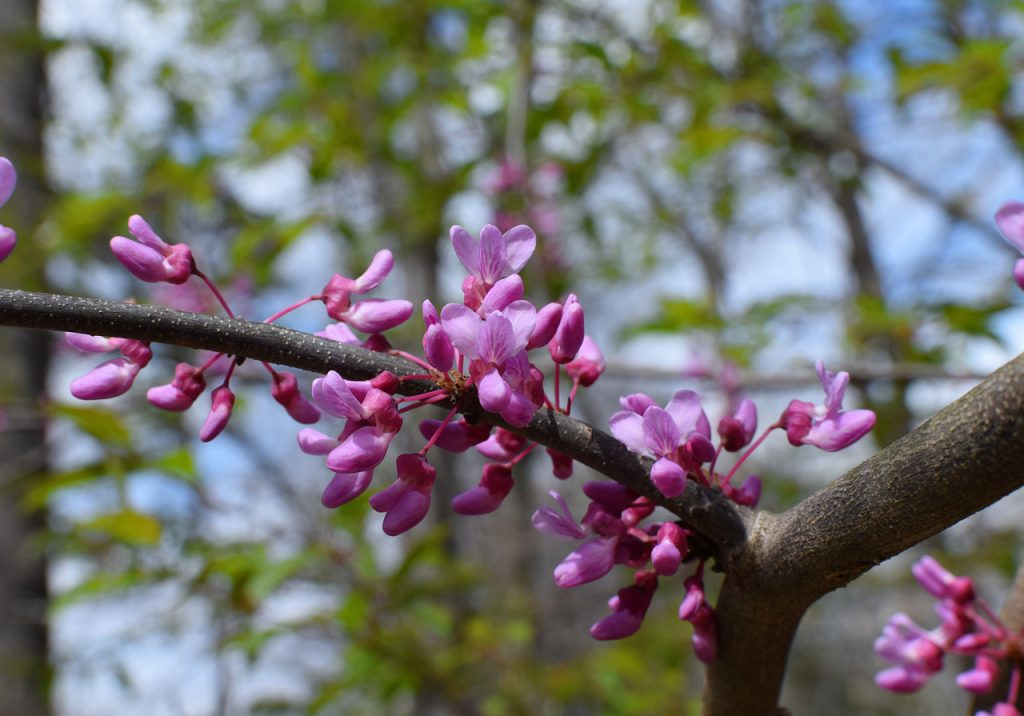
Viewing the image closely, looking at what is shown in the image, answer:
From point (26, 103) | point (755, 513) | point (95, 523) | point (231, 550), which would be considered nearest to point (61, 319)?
point (755, 513)

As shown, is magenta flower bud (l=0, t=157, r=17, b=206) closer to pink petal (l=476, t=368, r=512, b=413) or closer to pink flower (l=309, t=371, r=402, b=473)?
pink flower (l=309, t=371, r=402, b=473)

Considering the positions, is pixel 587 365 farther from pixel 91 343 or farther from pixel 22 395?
pixel 22 395

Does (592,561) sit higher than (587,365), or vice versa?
(587,365)

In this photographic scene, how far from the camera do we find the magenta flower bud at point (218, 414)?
0.86 m

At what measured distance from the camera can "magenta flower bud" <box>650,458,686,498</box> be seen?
0.74 metres

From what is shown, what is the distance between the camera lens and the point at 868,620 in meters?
12.8

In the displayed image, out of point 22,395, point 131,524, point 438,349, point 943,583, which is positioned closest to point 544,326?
point 438,349

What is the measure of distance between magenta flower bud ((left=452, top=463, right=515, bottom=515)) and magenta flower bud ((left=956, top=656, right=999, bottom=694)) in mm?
695

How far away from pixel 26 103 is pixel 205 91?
10.4 feet

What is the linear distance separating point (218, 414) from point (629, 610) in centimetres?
49

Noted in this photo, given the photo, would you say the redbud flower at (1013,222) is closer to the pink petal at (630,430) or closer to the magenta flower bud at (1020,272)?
the magenta flower bud at (1020,272)

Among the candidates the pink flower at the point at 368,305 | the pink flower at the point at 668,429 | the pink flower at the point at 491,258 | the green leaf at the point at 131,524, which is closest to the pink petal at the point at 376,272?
the pink flower at the point at 368,305

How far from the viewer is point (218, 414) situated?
89 cm

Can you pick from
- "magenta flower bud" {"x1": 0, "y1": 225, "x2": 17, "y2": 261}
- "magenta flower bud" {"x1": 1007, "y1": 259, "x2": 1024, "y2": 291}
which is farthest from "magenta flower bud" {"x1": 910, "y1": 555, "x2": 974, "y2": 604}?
"magenta flower bud" {"x1": 0, "y1": 225, "x2": 17, "y2": 261}
